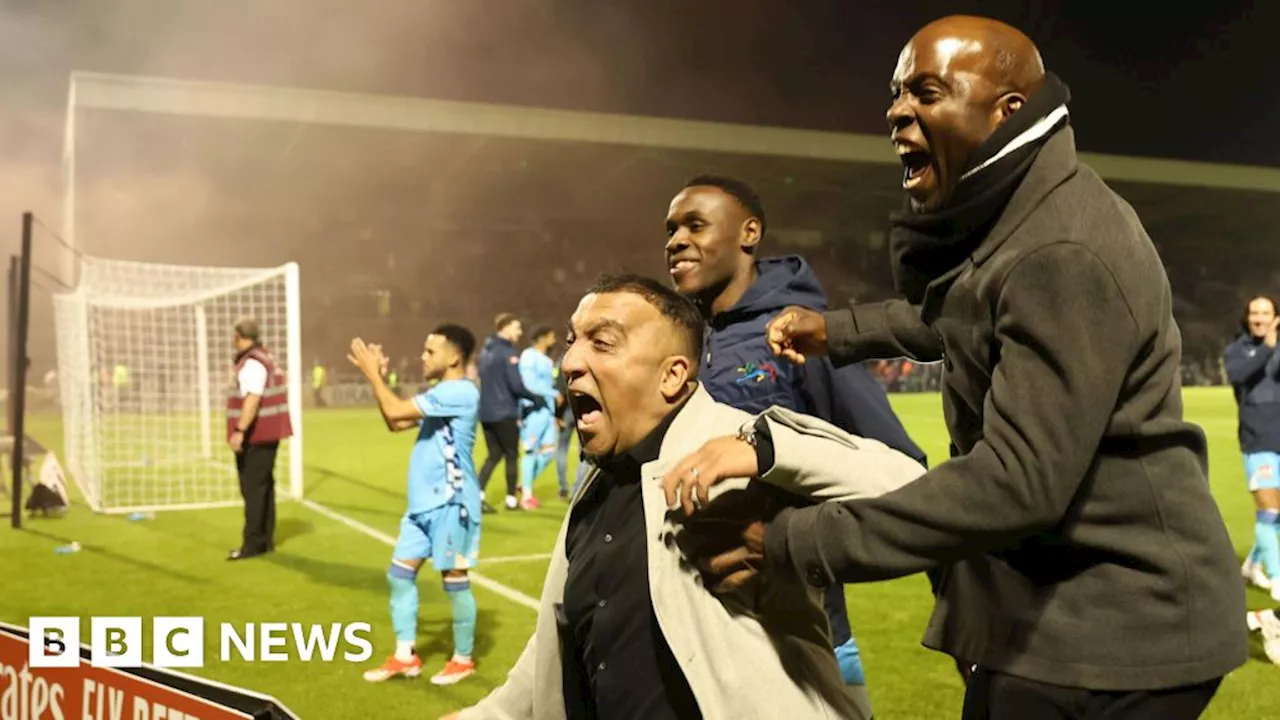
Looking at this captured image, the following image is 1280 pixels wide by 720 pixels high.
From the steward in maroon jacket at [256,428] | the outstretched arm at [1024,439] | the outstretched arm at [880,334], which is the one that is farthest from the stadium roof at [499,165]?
the outstretched arm at [1024,439]

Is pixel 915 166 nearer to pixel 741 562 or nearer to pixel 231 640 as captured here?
pixel 741 562

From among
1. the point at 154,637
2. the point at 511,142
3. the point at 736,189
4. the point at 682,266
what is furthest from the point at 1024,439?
the point at 511,142

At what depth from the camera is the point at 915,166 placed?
146 cm

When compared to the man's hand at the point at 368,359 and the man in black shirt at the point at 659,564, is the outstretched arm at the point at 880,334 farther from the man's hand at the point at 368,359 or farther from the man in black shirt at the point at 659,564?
the man's hand at the point at 368,359

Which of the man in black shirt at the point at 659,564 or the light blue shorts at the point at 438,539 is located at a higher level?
the man in black shirt at the point at 659,564

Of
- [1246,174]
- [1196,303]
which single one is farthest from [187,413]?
[1196,303]

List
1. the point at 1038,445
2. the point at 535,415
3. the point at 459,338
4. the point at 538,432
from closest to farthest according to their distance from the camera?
the point at 1038,445 < the point at 459,338 < the point at 538,432 < the point at 535,415

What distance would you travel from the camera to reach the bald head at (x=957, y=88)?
138cm

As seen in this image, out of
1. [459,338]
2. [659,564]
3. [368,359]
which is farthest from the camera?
[459,338]

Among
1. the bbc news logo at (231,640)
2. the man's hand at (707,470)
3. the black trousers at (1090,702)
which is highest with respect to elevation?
the man's hand at (707,470)

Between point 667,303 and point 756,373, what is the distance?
1.10 metres

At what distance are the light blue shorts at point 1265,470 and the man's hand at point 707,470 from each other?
612cm

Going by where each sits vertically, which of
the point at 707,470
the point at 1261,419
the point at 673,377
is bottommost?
the point at 1261,419

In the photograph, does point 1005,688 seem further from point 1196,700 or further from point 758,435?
point 758,435
